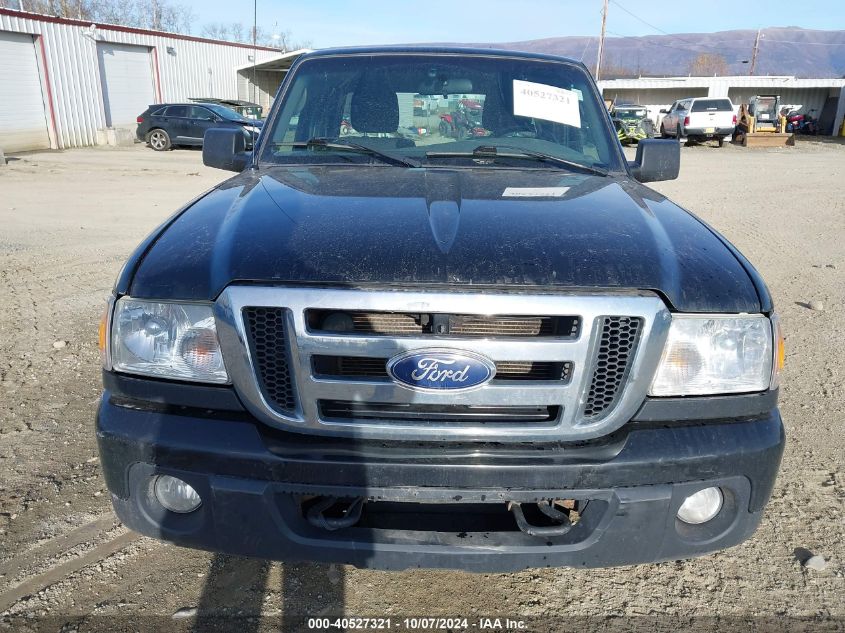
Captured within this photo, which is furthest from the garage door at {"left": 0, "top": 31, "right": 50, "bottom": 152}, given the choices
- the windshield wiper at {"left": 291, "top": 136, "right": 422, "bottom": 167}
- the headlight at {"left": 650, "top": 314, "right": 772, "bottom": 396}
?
the headlight at {"left": 650, "top": 314, "right": 772, "bottom": 396}

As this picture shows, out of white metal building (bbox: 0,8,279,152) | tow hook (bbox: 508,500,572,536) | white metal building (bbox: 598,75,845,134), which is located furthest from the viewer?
white metal building (bbox: 598,75,845,134)

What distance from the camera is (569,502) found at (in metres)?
2.02

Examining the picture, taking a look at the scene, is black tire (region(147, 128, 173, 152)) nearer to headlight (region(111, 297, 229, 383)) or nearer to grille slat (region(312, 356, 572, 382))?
headlight (region(111, 297, 229, 383))

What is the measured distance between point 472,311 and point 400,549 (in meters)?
0.70

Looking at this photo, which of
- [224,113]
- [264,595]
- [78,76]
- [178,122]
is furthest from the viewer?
[78,76]

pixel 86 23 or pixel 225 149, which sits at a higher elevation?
pixel 86 23

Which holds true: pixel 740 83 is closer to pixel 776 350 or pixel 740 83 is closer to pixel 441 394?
pixel 776 350

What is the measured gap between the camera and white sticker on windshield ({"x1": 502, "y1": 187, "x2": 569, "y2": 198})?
8.16ft

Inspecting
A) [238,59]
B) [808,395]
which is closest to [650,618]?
[808,395]

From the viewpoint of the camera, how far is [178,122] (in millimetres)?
21797

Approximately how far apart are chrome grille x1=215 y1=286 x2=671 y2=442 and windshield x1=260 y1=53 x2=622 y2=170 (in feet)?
4.41

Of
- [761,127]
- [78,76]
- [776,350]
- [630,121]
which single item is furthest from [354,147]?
[761,127]

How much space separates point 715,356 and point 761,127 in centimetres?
3415

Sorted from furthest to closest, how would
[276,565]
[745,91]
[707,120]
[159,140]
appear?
[745,91] → [707,120] → [159,140] → [276,565]
